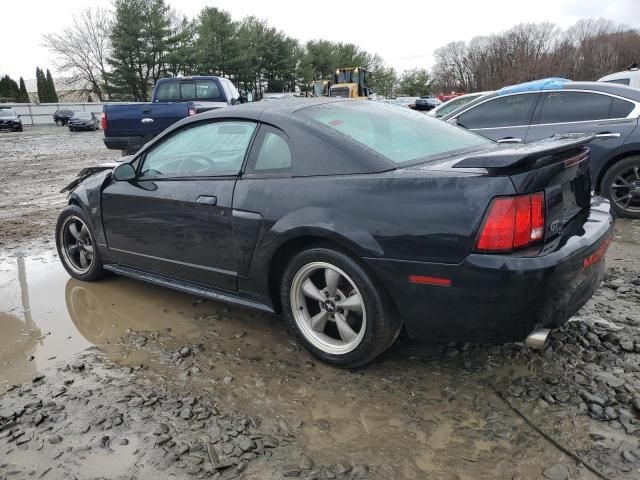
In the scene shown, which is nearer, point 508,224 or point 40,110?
point 508,224

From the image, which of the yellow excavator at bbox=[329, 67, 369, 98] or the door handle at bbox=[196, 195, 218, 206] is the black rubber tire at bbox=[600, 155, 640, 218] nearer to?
the door handle at bbox=[196, 195, 218, 206]

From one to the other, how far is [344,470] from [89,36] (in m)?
69.4

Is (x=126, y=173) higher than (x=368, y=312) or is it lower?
higher

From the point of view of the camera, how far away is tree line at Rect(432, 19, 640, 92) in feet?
203

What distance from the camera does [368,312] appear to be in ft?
9.04

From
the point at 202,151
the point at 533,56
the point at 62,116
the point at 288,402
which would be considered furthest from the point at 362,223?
the point at 533,56

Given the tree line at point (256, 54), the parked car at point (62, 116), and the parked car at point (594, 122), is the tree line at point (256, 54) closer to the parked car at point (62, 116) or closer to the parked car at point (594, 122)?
the parked car at point (62, 116)

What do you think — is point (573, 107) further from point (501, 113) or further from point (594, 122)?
point (501, 113)

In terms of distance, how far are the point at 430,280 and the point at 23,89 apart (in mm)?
65475

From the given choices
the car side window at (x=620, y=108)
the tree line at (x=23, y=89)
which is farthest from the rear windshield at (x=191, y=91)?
the tree line at (x=23, y=89)

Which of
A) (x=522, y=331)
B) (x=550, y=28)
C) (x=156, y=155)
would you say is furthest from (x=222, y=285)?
(x=550, y=28)

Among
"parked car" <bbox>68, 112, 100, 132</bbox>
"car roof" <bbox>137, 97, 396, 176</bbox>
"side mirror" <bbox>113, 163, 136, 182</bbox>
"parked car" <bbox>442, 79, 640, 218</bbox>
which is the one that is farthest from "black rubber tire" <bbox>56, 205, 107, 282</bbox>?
"parked car" <bbox>68, 112, 100, 132</bbox>

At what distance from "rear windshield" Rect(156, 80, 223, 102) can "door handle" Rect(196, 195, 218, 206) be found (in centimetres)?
924

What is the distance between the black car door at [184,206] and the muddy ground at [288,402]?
17.7 inches
